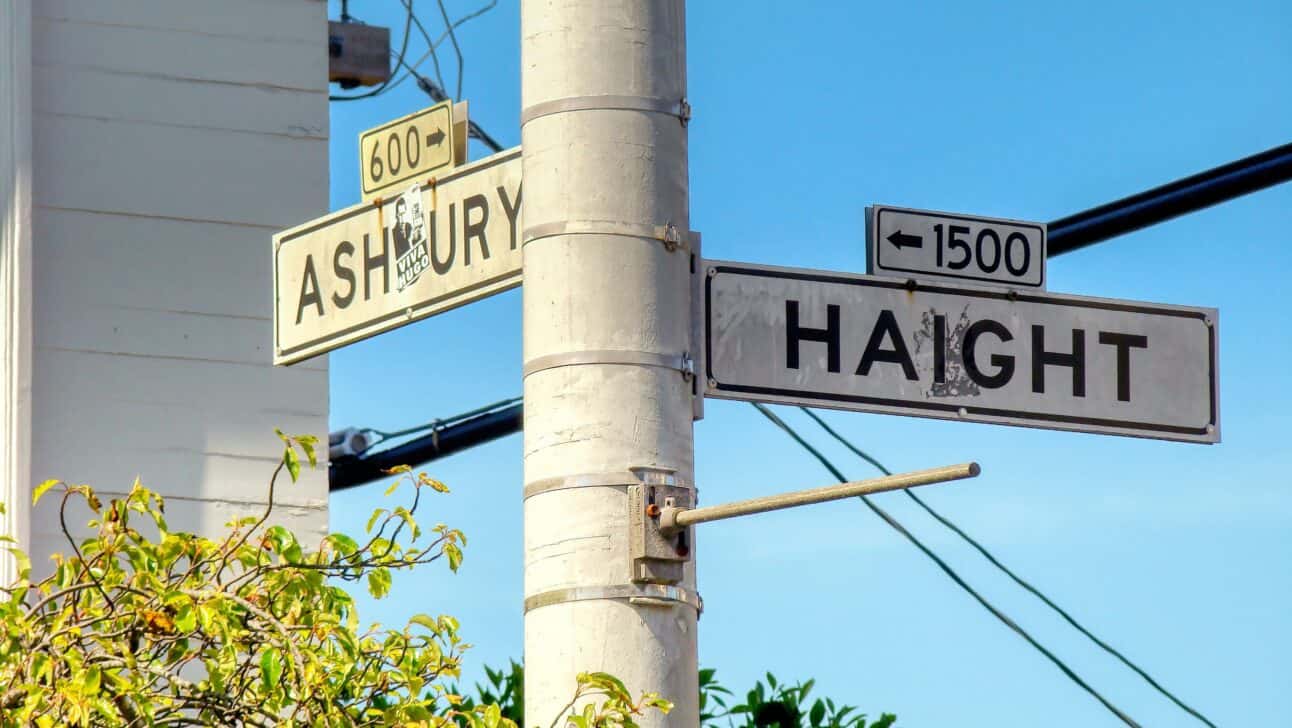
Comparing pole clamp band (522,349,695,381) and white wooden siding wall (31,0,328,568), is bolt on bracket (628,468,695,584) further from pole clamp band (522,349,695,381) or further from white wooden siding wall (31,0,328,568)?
white wooden siding wall (31,0,328,568)

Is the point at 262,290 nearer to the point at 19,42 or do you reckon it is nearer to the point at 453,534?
the point at 19,42

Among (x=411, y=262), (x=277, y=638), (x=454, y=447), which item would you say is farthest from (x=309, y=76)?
(x=454, y=447)

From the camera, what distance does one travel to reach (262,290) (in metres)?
8.47

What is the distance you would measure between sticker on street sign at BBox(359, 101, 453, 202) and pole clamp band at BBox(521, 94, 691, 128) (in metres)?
0.58

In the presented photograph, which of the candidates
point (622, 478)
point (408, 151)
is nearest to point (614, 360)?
point (622, 478)

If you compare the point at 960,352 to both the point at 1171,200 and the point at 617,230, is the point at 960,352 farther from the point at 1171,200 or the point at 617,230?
the point at 1171,200

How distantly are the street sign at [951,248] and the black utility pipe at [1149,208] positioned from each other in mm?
4898

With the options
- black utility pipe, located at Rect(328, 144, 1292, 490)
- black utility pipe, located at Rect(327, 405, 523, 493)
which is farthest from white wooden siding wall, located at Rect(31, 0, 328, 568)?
black utility pipe, located at Rect(327, 405, 523, 493)

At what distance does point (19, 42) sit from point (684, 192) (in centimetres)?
482

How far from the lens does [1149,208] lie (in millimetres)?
9406

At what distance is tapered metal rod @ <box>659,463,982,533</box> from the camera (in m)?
3.59

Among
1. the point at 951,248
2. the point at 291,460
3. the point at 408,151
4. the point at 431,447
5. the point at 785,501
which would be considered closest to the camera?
the point at 785,501

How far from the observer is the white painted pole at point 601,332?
377 centimetres

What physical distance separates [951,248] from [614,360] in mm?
954
